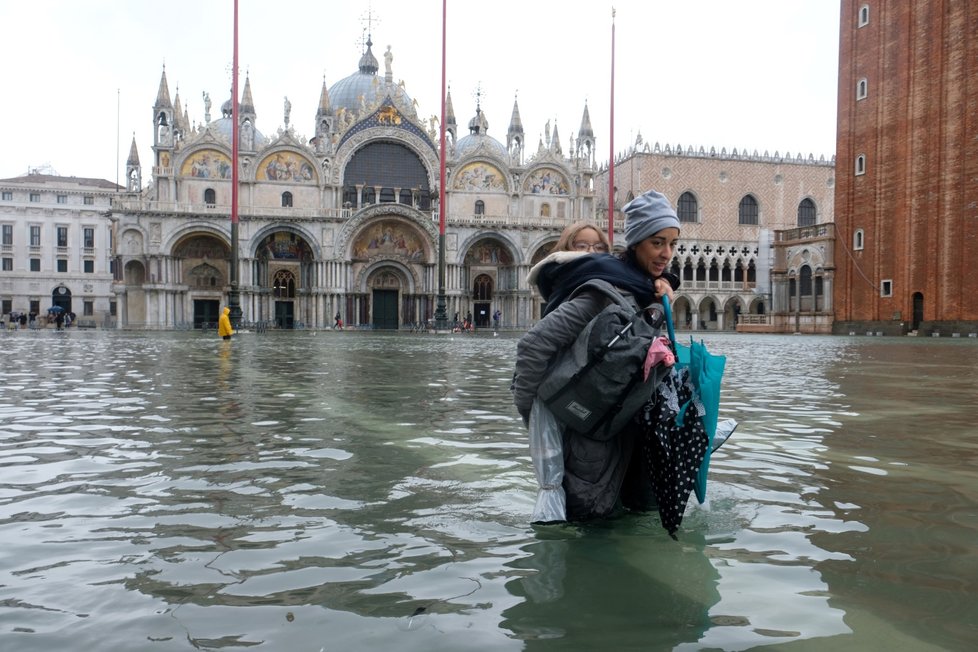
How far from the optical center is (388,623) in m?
2.38

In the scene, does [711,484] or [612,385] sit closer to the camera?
[612,385]

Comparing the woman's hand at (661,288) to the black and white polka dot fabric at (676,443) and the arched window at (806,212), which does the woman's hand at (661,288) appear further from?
the arched window at (806,212)

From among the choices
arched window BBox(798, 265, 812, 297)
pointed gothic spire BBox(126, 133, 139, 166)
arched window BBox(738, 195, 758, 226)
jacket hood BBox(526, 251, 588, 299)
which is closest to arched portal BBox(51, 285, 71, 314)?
pointed gothic spire BBox(126, 133, 139, 166)

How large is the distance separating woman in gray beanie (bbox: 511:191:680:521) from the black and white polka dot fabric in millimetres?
188

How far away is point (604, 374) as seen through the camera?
3.21 m

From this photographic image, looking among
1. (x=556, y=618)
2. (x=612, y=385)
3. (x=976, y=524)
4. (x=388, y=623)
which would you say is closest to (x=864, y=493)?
(x=976, y=524)

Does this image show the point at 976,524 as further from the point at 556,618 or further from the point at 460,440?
the point at 460,440

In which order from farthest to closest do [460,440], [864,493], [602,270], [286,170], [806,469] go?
[286,170]
[460,440]
[806,469]
[864,493]
[602,270]

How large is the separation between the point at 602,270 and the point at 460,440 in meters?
2.54

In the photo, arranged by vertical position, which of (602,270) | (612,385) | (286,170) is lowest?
(612,385)

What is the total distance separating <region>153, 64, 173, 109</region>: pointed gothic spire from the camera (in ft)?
163

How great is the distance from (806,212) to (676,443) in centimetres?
6232

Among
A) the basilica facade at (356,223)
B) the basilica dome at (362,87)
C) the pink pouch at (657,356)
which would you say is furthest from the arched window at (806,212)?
the pink pouch at (657,356)

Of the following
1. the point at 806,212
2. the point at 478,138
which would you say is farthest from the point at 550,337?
the point at 806,212
